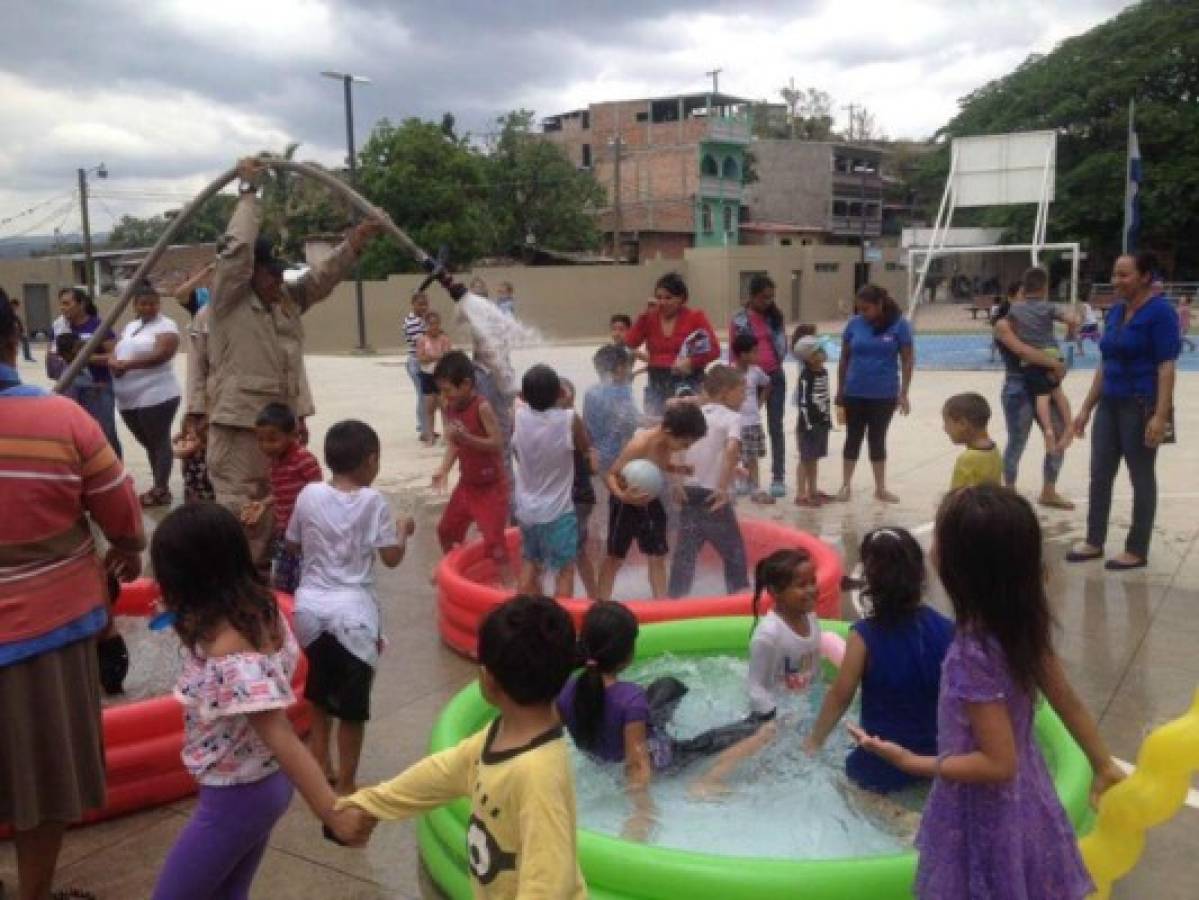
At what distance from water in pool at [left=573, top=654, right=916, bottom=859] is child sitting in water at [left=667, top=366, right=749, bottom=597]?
4.94 feet

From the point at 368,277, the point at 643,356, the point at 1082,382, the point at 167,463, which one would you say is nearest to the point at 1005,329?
the point at 643,356

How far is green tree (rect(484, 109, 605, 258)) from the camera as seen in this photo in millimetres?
43469

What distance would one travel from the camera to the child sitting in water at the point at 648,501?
5324 mm

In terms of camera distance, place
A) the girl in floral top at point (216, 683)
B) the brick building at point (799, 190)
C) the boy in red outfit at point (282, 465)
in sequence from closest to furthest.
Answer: the girl in floral top at point (216, 683) → the boy in red outfit at point (282, 465) → the brick building at point (799, 190)

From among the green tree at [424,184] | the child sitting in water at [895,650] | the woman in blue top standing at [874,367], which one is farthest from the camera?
the green tree at [424,184]

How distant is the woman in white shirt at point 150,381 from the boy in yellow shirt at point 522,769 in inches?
276

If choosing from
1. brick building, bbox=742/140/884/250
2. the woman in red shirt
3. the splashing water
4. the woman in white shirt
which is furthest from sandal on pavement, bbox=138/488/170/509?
brick building, bbox=742/140/884/250

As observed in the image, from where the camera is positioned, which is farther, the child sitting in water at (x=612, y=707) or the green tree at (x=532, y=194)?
the green tree at (x=532, y=194)

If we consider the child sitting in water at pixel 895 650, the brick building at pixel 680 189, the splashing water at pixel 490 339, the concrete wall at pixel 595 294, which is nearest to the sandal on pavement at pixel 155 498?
the splashing water at pixel 490 339

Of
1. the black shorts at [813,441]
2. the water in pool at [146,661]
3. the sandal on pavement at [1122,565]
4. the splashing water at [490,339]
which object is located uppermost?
the splashing water at [490,339]

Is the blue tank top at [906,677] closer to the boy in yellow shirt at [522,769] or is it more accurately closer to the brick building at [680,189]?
the boy in yellow shirt at [522,769]

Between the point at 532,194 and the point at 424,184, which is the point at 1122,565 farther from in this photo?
the point at 532,194

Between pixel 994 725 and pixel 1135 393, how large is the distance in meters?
4.87

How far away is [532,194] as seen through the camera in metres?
44.1
